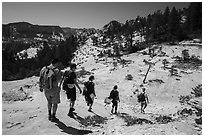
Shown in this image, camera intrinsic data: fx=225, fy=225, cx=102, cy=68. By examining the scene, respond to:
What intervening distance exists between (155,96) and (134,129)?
12915mm

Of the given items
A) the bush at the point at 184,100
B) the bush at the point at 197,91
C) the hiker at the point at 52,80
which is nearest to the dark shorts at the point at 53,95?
the hiker at the point at 52,80

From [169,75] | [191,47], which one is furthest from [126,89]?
[191,47]

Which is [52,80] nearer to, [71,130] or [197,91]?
[71,130]

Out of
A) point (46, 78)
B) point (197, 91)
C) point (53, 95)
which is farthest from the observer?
point (197, 91)

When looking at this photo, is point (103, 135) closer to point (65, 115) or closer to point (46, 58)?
point (65, 115)

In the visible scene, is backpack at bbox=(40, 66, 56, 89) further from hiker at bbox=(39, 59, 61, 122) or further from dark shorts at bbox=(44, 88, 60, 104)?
dark shorts at bbox=(44, 88, 60, 104)

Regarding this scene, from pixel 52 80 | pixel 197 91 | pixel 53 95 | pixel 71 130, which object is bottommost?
pixel 197 91

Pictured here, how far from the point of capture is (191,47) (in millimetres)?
41281

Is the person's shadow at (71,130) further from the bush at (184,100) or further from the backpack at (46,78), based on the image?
the bush at (184,100)

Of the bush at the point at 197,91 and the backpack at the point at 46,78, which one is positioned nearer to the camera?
the backpack at the point at 46,78

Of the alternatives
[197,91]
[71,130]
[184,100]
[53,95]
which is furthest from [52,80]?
[197,91]

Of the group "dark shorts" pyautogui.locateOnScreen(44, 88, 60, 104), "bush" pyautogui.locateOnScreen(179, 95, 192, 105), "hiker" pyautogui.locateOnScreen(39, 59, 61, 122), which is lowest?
"bush" pyautogui.locateOnScreen(179, 95, 192, 105)

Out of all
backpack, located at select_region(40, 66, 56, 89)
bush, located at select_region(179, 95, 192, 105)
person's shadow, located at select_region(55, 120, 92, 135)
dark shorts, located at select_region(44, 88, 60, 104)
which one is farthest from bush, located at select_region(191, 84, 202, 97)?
backpack, located at select_region(40, 66, 56, 89)

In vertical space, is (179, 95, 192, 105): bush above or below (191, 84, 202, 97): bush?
below
